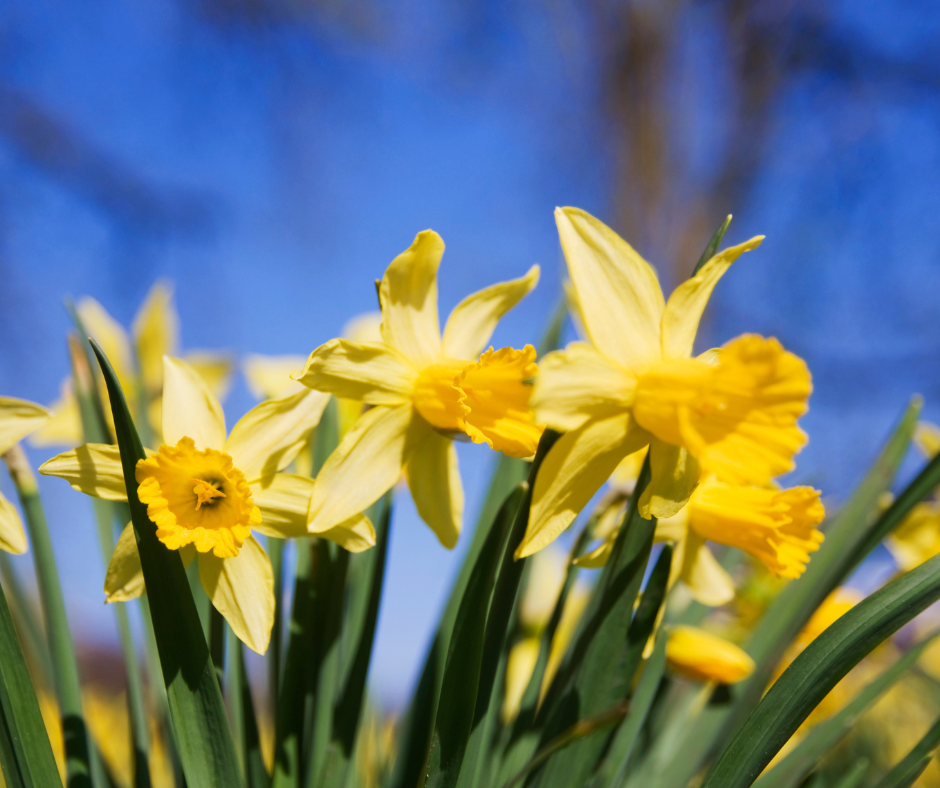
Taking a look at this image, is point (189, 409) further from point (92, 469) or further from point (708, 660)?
point (708, 660)

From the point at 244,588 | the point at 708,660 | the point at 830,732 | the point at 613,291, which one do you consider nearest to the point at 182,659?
the point at 244,588

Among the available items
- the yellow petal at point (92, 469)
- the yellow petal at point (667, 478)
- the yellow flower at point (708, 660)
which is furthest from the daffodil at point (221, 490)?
the yellow flower at point (708, 660)

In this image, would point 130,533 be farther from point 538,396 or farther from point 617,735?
point 617,735

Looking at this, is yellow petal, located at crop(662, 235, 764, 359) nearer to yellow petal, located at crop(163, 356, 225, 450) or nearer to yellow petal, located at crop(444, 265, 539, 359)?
yellow petal, located at crop(444, 265, 539, 359)

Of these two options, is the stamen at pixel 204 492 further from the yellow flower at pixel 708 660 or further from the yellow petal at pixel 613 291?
the yellow flower at pixel 708 660

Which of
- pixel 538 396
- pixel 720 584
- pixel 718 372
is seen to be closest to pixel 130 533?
pixel 538 396
